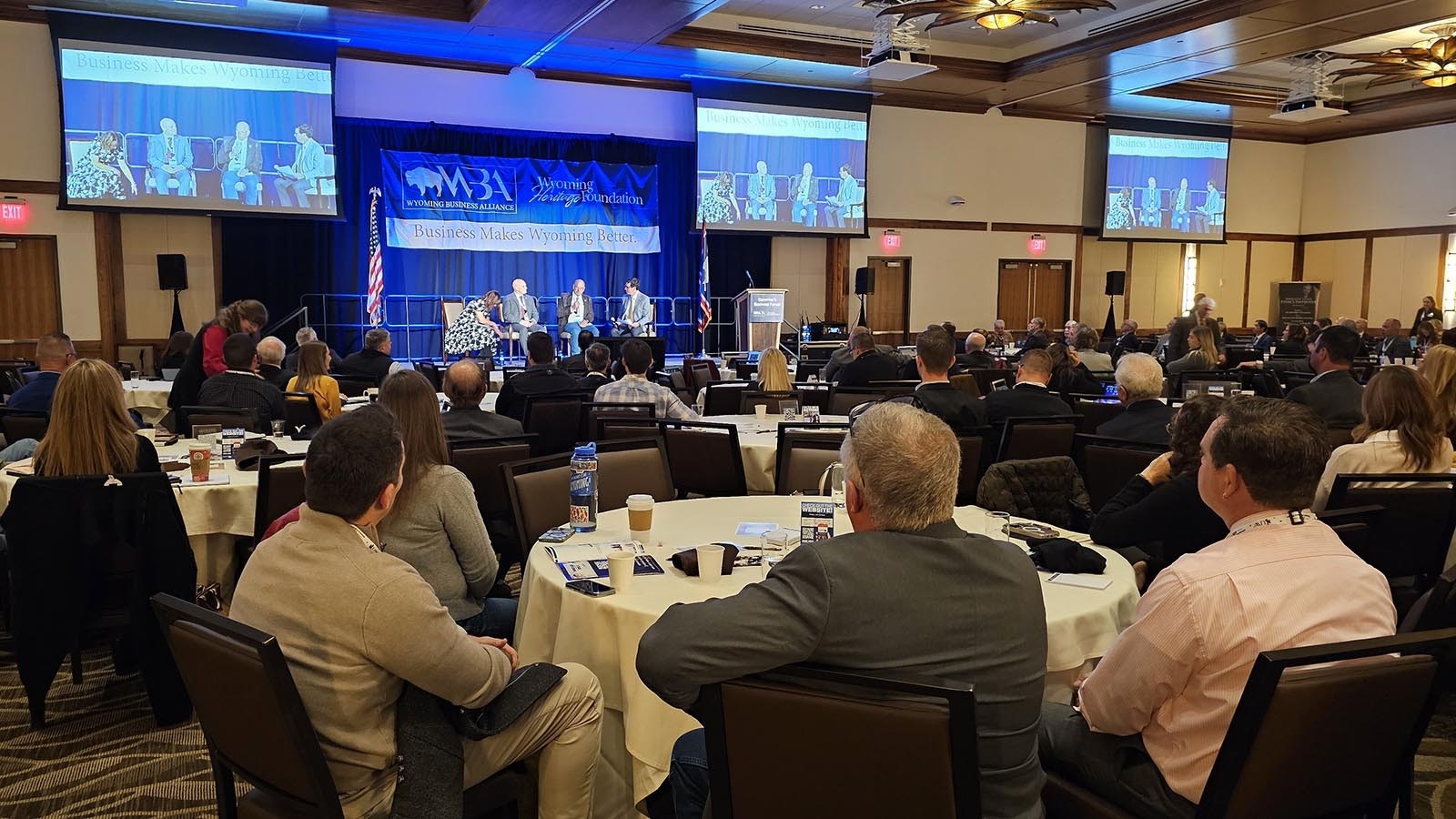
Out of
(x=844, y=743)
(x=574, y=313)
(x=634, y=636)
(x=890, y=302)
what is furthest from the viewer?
(x=890, y=302)

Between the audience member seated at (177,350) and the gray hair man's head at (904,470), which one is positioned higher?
the gray hair man's head at (904,470)

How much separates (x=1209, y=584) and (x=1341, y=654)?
245mm

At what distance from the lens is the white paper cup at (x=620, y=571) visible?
2684 mm

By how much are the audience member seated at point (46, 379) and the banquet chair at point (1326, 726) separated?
5846mm

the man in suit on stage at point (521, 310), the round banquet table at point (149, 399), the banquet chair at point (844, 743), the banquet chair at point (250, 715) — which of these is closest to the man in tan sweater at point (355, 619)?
the banquet chair at point (250, 715)

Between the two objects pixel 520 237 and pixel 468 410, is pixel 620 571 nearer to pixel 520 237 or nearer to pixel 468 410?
pixel 468 410

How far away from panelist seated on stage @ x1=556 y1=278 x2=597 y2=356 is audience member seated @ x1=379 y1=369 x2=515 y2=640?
11.1 metres

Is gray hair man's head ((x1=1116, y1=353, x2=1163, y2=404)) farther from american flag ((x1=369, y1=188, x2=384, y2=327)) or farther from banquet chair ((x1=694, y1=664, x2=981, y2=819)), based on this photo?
american flag ((x1=369, y1=188, x2=384, y2=327))

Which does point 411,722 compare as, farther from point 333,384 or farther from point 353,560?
point 333,384

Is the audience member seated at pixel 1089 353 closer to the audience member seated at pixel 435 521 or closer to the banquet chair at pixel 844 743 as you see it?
the audience member seated at pixel 435 521

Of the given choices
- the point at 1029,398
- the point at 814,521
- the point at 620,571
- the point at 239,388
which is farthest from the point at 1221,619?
the point at 239,388

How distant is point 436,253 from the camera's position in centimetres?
1398

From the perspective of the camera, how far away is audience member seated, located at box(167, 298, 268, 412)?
688 centimetres

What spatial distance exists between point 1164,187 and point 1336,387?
44.2 feet
